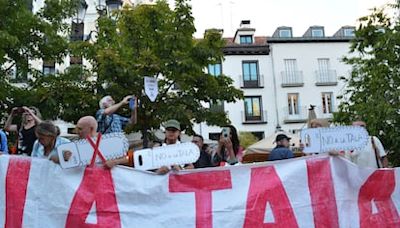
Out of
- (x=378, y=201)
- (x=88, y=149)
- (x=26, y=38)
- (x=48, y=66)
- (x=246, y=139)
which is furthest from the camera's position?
(x=246, y=139)

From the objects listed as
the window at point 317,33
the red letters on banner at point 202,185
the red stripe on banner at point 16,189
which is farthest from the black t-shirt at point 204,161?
the window at point 317,33

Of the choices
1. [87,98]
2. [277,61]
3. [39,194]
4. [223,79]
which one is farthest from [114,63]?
[277,61]

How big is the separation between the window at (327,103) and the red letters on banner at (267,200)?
34567 millimetres

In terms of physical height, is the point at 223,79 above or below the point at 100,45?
below

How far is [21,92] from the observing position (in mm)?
12477

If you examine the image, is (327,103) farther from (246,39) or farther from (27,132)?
(27,132)

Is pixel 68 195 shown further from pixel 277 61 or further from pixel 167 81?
pixel 277 61

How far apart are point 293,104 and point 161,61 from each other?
25043 mm

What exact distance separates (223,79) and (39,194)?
11719 mm

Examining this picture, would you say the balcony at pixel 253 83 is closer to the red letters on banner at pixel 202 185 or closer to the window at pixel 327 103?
the window at pixel 327 103

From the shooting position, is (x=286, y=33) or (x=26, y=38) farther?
(x=286, y=33)

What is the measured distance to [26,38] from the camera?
41.8ft

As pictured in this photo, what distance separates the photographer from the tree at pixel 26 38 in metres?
12.0

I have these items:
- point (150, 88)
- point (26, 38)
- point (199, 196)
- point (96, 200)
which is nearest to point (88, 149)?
point (96, 200)
